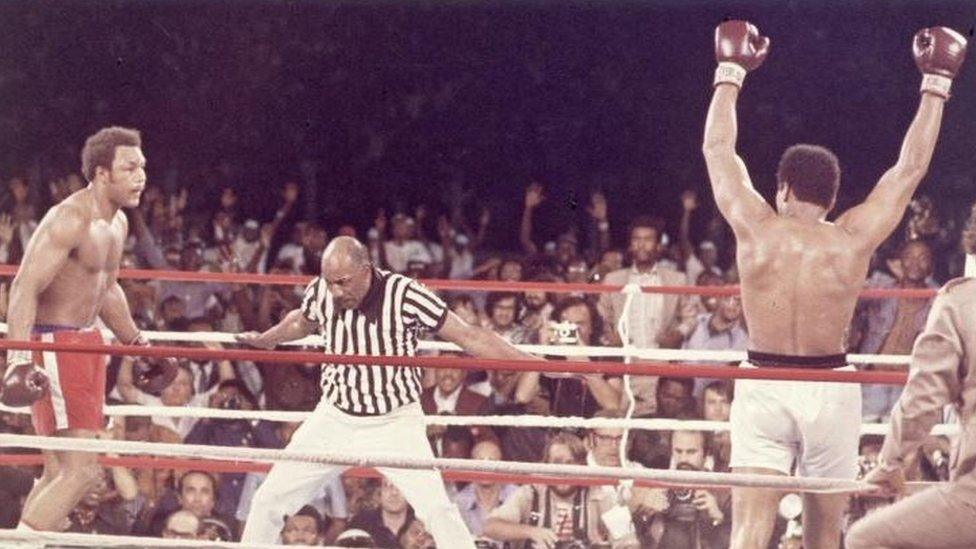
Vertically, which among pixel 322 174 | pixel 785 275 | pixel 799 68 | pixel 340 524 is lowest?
pixel 340 524

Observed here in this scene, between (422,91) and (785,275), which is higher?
(422,91)

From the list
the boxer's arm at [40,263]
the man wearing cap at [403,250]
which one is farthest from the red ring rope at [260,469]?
the man wearing cap at [403,250]

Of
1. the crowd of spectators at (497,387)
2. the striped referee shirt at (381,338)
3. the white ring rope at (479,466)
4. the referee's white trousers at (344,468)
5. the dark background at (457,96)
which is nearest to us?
the white ring rope at (479,466)

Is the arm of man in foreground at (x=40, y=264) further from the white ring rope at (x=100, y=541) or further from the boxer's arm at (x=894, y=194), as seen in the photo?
the boxer's arm at (x=894, y=194)

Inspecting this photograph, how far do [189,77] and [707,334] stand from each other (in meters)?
3.54

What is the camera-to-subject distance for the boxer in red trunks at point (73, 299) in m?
3.74

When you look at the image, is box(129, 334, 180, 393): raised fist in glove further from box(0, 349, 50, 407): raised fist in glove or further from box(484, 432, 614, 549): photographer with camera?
box(484, 432, 614, 549): photographer with camera

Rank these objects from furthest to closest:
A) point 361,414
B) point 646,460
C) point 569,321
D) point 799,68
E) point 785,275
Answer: point 799,68, point 569,321, point 646,460, point 361,414, point 785,275

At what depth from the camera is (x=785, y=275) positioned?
10.6 ft

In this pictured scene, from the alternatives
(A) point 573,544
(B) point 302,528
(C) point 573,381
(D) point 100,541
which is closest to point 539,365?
(D) point 100,541

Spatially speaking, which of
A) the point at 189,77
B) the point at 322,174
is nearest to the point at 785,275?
the point at 322,174

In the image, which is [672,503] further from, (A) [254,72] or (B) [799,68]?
(A) [254,72]

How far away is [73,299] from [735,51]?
168 cm

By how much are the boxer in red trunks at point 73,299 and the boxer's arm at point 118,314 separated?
0.03 metres
